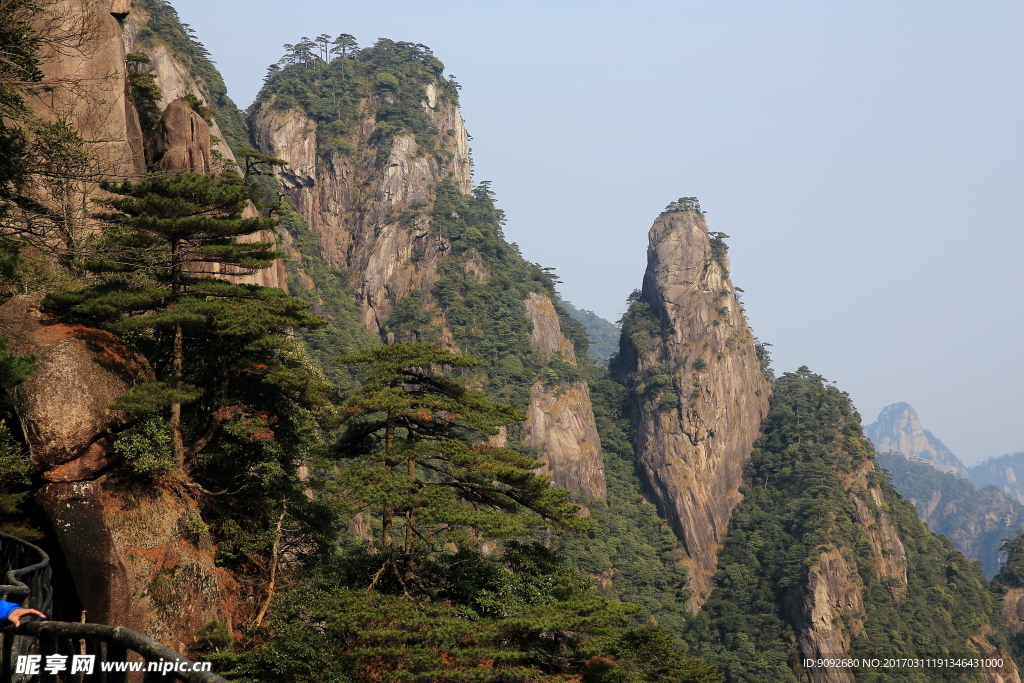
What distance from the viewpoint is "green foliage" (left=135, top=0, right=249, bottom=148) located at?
72.7 meters

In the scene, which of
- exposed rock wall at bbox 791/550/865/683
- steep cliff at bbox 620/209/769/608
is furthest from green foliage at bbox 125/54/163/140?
steep cliff at bbox 620/209/769/608

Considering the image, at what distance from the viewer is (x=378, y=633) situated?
1475cm

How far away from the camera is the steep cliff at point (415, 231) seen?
79750mm

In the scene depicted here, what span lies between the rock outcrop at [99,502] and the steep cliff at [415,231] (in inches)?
2289

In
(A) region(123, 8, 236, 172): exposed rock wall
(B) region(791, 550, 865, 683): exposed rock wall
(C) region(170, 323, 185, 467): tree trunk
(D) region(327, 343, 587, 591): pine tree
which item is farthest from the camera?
(B) region(791, 550, 865, 683): exposed rock wall

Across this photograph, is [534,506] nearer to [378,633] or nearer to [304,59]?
[378,633]

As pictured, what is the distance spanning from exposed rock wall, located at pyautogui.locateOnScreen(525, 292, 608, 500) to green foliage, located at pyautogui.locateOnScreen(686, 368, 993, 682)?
14999 millimetres

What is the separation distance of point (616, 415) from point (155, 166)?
228 ft

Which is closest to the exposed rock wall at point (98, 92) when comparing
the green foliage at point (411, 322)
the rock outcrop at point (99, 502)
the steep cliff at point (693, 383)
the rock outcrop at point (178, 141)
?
the rock outcrop at point (178, 141)

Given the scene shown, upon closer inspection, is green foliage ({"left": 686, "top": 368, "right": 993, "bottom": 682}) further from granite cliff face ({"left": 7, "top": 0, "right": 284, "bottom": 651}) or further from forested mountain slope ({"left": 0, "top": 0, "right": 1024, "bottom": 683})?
granite cliff face ({"left": 7, "top": 0, "right": 284, "bottom": 651})

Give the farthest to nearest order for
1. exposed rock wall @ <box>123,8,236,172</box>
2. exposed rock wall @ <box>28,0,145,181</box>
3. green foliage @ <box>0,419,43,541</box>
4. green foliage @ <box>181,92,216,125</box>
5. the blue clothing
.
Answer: exposed rock wall @ <box>123,8,236,172</box> → green foliage @ <box>181,92,216,125</box> → exposed rock wall @ <box>28,0,145,181</box> → green foliage @ <box>0,419,43,541</box> → the blue clothing

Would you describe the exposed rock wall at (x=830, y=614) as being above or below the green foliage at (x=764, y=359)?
below

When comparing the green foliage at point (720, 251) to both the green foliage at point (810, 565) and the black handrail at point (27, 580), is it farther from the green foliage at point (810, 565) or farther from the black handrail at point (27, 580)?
the black handrail at point (27, 580)

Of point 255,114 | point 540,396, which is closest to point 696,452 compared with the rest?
point 540,396
